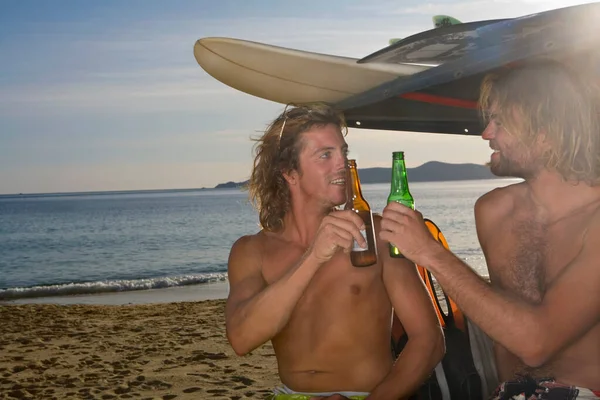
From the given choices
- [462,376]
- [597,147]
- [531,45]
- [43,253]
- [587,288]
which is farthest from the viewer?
[43,253]

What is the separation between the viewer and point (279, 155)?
10.6 feet

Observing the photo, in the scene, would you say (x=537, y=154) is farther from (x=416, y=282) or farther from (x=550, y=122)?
(x=416, y=282)

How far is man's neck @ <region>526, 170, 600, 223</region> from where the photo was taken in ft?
8.37

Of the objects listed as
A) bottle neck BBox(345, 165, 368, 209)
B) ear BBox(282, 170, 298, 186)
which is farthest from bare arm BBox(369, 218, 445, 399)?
ear BBox(282, 170, 298, 186)

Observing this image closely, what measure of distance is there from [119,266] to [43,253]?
8.39 m

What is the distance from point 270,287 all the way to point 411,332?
56 centimetres

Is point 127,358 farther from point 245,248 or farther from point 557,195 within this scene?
point 557,195

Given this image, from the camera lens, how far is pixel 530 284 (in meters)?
2.60

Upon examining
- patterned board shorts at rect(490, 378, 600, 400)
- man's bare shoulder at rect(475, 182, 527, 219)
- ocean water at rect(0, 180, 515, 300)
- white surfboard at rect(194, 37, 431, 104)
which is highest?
white surfboard at rect(194, 37, 431, 104)

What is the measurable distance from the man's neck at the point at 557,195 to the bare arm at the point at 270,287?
682 millimetres

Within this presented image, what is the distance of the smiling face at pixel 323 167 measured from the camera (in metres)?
2.94

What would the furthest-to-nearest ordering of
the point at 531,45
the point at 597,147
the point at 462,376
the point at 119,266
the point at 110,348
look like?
the point at 119,266 < the point at 110,348 < the point at 462,376 < the point at 531,45 < the point at 597,147

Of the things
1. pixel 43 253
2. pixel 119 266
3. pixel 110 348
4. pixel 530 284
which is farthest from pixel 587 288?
pixel 43 253

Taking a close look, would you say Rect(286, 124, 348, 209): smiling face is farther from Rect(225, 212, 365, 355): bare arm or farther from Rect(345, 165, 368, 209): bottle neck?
Rect(225, 212, 365, 355): bare arm
